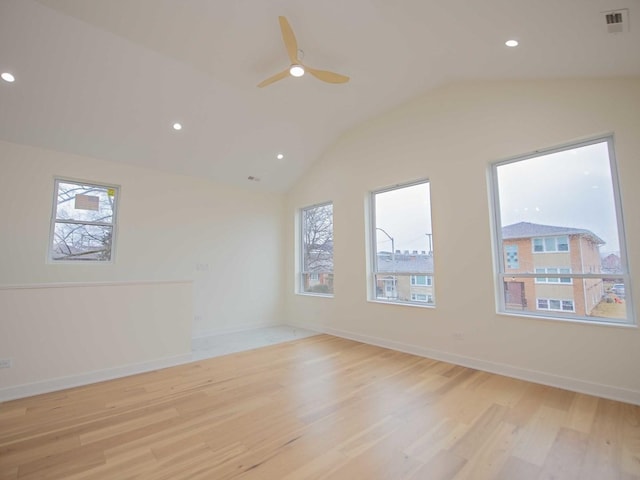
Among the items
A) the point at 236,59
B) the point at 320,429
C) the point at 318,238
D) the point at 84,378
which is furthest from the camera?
the point at 318,238

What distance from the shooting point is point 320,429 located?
2340 millimetres

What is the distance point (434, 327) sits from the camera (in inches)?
159

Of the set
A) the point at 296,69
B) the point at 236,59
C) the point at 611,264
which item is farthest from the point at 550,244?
the point at 236,59

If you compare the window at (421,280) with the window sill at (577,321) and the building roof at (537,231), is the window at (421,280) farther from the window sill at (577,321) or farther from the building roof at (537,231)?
the building roof at (537,231)

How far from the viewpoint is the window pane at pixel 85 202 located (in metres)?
4.25

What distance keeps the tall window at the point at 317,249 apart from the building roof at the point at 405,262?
1.21 m

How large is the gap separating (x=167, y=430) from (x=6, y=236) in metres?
3.46

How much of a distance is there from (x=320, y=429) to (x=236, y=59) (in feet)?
13.0

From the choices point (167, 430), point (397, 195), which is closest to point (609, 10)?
point (397, 195)

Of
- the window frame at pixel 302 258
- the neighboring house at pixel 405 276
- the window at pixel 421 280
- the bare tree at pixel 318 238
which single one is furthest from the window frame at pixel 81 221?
the window at pixel 421 280

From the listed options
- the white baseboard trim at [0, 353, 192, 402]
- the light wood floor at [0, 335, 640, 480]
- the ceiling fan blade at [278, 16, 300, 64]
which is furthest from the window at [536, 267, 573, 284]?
the white baseboard trim at [0, 353, 192, 402]

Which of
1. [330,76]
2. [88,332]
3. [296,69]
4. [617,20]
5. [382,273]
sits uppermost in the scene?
[330,76]

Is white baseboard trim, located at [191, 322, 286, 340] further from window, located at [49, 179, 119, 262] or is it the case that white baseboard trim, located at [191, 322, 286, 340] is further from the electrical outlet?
the electrical outlet

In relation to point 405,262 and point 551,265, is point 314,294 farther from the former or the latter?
point 551,265
